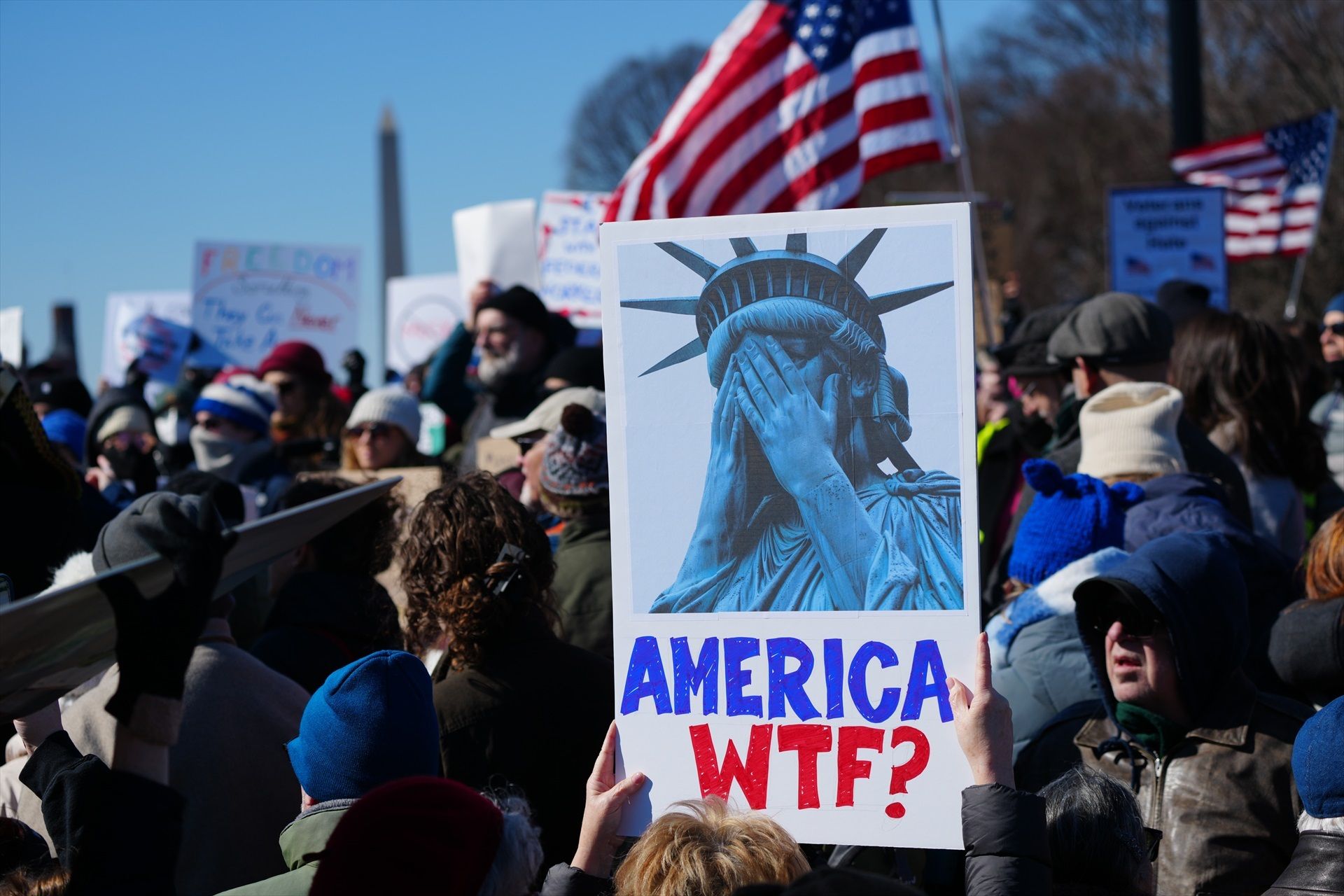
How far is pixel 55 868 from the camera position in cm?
189

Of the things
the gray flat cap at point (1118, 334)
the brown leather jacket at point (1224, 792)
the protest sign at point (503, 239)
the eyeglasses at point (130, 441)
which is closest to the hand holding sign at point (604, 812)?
the brown leather jacket at point (1224, 792)

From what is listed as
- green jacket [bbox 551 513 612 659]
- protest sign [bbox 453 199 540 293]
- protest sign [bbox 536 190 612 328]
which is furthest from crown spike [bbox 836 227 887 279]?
protest sign [bbox 536 190 612 328]

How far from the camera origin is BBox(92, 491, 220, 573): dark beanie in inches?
65.7

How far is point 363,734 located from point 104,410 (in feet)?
16.8

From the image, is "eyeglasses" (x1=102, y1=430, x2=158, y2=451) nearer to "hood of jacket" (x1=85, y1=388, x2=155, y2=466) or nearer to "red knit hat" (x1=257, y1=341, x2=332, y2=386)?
"hood of jacket" (x1=85, y1=388, x2=155, y2=466)

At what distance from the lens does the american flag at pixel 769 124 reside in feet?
21.5

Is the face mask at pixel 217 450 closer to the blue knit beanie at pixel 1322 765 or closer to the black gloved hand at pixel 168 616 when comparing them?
the black gloved hand at pixel 168 616

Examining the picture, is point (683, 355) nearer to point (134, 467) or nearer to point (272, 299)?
point (134, 467)

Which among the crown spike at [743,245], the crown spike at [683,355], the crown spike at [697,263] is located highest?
the crown spike at [743,245]

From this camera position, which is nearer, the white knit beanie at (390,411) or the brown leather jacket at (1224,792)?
the brown leather jacket at (1224,792)

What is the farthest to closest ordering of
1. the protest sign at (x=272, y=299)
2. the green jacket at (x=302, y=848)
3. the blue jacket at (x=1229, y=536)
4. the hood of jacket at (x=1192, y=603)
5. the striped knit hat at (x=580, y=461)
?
the protest sign at (x=272, y=299) < the striped knit hat at (x=580, y=461) < the blue jacket at (x=1229, y=536) < the hood of jacket at (x=1192, y=603) < the green jacket at (x=302, y=848)

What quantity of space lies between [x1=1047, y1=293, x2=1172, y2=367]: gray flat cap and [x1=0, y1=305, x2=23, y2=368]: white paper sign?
4640 millimetres

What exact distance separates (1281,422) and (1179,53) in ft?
23.3

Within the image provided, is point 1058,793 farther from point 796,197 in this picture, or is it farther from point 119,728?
point 796,197
